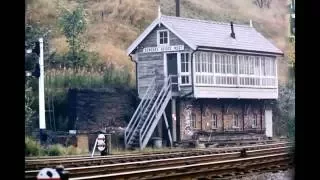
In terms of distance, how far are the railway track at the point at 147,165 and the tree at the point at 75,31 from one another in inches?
32.8

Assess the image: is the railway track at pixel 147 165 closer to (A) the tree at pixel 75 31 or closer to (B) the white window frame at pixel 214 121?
(B) the white window frame at pixel 214 121

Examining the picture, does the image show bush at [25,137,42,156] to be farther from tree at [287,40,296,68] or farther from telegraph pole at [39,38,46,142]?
tree at [287,40,296,68]

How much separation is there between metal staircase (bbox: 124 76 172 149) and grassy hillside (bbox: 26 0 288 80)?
12.5 inches

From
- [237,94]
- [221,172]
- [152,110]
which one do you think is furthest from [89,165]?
[237,94]

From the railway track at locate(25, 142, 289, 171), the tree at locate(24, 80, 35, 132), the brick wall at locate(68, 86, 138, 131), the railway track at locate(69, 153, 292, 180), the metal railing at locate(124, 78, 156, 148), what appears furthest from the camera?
the metal railing at locate(124, 78, 156, 148)

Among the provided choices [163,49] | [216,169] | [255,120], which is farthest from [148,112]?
[255,120]

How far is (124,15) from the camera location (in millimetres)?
4965

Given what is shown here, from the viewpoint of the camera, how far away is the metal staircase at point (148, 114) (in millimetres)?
4973

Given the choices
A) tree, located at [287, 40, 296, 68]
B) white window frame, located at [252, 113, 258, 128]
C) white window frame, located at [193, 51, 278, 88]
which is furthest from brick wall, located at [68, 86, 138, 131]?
tree, located at [287, 40, 296, 68]

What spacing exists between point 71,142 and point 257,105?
5.68 ft

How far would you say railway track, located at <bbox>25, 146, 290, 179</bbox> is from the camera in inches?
178

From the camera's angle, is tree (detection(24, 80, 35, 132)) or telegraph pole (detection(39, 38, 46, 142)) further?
telegraph pole (detection(39, 38, 46, 142))

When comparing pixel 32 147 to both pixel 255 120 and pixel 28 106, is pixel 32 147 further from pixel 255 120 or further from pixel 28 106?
pixel 255 120
